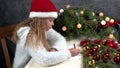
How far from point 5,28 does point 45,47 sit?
2.29 ft

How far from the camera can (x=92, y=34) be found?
5.36ft

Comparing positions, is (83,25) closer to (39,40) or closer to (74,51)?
(74,51)

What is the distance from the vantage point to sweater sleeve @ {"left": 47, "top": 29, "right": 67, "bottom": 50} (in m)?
1.49

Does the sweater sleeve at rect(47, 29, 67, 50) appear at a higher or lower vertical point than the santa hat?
lower

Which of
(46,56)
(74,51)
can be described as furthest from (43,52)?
(74,51)

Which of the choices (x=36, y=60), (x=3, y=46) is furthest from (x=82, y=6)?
(x=36, y=60)

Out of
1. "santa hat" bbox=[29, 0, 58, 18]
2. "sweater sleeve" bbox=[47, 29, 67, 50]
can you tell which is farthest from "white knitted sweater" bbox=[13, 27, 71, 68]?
"santa hat" bbox=[29, 0, 58, 18]

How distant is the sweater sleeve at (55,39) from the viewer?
4.89ft

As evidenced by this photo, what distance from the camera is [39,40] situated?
135cm

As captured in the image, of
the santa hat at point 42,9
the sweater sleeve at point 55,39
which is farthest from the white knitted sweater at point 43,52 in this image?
the santa hat at point 42,9

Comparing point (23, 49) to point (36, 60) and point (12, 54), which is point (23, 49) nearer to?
point (36, 60)

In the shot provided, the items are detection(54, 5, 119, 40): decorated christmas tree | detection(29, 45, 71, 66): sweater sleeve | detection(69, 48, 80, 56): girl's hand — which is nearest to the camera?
detection(29, 45, 71, 66): sweater sleeve

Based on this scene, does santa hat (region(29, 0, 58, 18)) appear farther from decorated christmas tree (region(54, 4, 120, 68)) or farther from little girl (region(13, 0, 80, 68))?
decorated christmas tree (region(54, 4, 120, 68))

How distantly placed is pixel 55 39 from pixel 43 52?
0.27 meters
